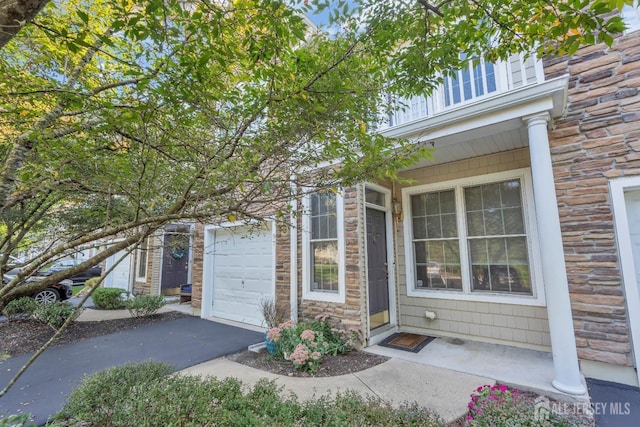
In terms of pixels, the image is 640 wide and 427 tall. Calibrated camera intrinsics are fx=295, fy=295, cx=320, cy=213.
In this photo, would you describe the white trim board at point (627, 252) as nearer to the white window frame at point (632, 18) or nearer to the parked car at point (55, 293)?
the white window frame at point (632, 18)

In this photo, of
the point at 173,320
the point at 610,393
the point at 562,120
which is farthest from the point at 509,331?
the point at 173,320

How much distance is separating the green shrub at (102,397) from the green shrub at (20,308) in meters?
5.48

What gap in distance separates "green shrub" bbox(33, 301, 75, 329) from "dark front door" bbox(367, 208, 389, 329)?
19.4ft

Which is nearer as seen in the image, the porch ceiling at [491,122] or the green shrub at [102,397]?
the green shrub at [102,397]

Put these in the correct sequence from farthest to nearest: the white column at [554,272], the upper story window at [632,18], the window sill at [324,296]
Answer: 1. the window sill at [324,296]
2. the upper story window at [632,18]
3. the white column at [554,272]

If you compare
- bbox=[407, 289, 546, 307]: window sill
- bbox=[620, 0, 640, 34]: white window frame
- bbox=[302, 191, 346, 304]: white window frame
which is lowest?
bbox=[407, 289, 546, 307]: window sill

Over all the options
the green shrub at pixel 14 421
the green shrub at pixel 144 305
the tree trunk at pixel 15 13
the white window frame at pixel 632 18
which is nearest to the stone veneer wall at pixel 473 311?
the white window frame at pixel 632 18

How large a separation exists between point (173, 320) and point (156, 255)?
3.74 metres

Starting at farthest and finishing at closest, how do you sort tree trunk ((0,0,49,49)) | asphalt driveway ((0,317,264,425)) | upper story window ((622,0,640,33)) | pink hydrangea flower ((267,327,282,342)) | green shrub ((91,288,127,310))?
green shrub ((91,288,127,310))
pink hydrangea flower ((267,327,282,342))
upper story window ((622,0,640,33))
asphalt driveway ((0,317,264,425))
tree trunk ((0,0,49,49))

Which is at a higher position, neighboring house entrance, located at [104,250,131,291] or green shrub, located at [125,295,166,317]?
neighboring house entrance, located at [104,250,131,291]

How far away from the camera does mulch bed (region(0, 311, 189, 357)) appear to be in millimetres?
4995

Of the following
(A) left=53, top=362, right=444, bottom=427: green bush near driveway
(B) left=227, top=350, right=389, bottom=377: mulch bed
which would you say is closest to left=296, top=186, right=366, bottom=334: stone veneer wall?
(B) left=227, top=350, right=389, bottom=377: mulch bed

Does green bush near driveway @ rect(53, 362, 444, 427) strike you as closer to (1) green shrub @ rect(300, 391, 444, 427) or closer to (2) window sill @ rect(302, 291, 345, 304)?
(1) green shrub @ rect(300, 391, 444, 427)

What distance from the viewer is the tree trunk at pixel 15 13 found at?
1.27 metres
